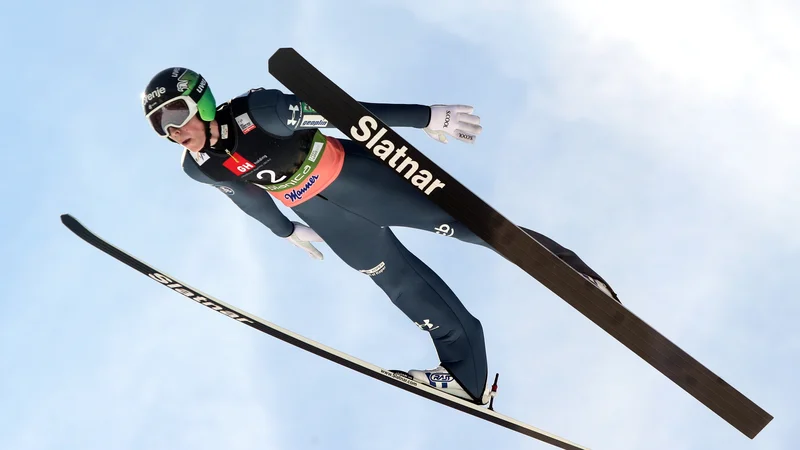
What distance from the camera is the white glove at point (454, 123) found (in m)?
5.01

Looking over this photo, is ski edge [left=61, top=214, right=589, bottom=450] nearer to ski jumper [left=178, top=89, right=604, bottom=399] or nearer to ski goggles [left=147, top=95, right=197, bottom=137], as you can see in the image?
ski jumper [left=178, top=89, right=604, bottom=399]

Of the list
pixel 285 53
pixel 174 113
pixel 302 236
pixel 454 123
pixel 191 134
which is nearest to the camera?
pixel 285 53

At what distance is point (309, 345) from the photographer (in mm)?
6117

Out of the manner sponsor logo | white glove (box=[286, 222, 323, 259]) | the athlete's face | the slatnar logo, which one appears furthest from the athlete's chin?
white glove (box=[286, 222, 323, 259])

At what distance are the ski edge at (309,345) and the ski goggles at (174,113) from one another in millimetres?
1394

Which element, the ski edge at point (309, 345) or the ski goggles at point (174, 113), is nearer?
the ski goggles at point (174, 113)

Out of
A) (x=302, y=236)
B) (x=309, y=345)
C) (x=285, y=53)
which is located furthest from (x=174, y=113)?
(x=309, y=345)

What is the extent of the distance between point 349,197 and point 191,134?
3.38 ft

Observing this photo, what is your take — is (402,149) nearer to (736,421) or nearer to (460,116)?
(460,116)

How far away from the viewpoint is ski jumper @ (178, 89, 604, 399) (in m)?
4.87

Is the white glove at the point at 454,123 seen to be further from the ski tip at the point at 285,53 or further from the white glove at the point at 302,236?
the white glove at the point at 302,236

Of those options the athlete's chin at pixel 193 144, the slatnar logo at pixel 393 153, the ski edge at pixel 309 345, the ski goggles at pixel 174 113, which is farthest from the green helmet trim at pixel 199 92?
the ski edge at pixel 309 345

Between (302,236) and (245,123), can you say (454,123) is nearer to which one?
(245,123)

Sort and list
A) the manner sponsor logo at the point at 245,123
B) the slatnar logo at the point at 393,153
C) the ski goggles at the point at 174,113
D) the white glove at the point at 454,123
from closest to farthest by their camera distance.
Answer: the slatnar logo at the point at 393,153 → the ski goggles at the point at 174,113 → the manner sponsor logo at the point at 245,123 → the white glove at the point at 454,123
